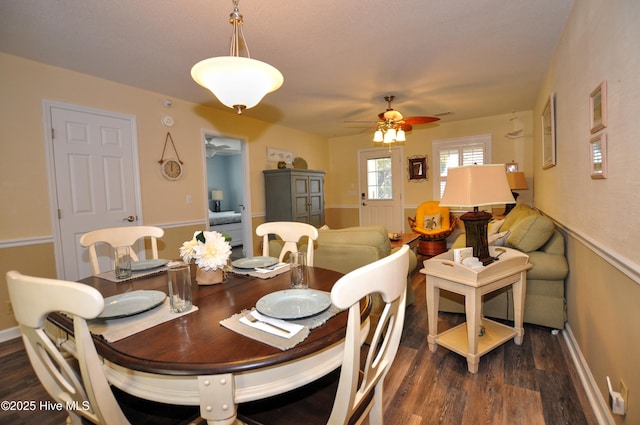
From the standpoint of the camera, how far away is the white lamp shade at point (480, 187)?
188 cm

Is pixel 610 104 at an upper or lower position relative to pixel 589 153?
upper

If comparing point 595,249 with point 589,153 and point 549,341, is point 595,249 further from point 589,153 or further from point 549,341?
point 549,341

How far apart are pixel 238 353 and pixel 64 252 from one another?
9.93ft

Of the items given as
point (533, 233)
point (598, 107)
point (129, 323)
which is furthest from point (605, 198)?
point (129, 323)

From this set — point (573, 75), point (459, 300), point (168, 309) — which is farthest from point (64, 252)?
point (573, 75)

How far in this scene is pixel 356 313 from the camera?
0.77 meters

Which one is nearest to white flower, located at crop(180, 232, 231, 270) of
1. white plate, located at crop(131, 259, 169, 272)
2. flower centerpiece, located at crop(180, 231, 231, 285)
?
flower centerpiece, located at crop(180, 231, 231, 285)

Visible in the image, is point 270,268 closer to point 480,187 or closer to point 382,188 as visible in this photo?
point 480,187

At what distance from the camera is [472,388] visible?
1.77m

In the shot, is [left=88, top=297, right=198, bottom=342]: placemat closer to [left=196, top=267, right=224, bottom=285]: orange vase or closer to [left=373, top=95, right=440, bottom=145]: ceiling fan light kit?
[left=196, top=267, right=224, bottom=285]: orange vase

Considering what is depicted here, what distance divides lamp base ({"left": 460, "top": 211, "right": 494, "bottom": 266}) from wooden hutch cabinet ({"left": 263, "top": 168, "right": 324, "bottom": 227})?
306cm

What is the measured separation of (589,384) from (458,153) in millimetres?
4483


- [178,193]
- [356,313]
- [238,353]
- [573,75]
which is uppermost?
[573,75]

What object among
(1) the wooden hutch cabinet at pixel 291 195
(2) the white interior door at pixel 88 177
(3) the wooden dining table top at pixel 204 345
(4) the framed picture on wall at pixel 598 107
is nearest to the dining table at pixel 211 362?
(3) the wooden dining table top at pixel 204 345
